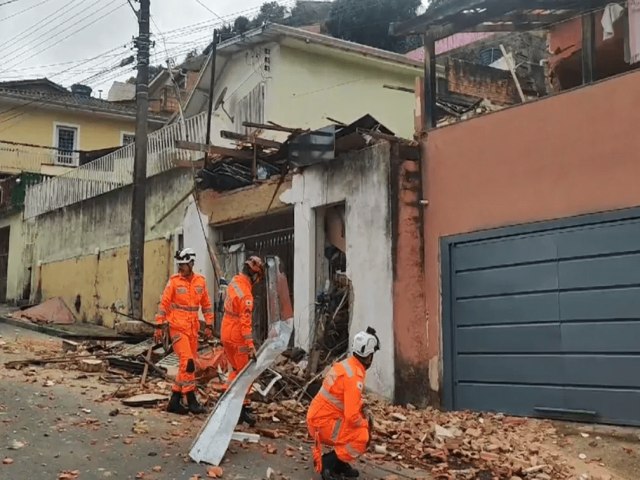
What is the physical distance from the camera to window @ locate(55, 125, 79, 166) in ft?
114

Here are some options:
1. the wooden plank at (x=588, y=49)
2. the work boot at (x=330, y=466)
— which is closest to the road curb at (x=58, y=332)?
the work boot at (x=330, y=466)

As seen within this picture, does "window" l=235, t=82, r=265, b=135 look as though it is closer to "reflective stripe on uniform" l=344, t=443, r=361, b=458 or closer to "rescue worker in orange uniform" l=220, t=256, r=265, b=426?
"rescue worker in orange uniform" l=220, t=256, r=265, b=426

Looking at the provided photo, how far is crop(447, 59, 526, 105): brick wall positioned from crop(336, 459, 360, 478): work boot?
15121mm

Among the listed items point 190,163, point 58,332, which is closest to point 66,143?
point 58,332

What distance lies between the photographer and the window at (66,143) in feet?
114

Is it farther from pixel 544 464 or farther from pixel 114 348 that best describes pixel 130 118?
pixel 544 464

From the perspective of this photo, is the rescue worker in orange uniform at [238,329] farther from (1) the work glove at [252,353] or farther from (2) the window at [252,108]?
(2) the window at [252,108]

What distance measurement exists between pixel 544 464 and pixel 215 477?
311 cm

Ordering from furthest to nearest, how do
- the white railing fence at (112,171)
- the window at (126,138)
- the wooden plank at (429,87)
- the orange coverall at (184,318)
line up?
the window at (126,138) < the white railing fence at (112,171) < the wooden plank at (429,87) < the orange coverall at (184,318)

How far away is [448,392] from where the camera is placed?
963cm

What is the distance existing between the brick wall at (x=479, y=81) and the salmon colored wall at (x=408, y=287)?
10.2 metres

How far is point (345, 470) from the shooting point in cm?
620

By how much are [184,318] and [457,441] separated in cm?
323

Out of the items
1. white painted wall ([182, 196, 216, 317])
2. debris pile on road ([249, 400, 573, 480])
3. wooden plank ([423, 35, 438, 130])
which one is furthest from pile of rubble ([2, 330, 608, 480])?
wooden plank ([423, 35, 438, 130])
